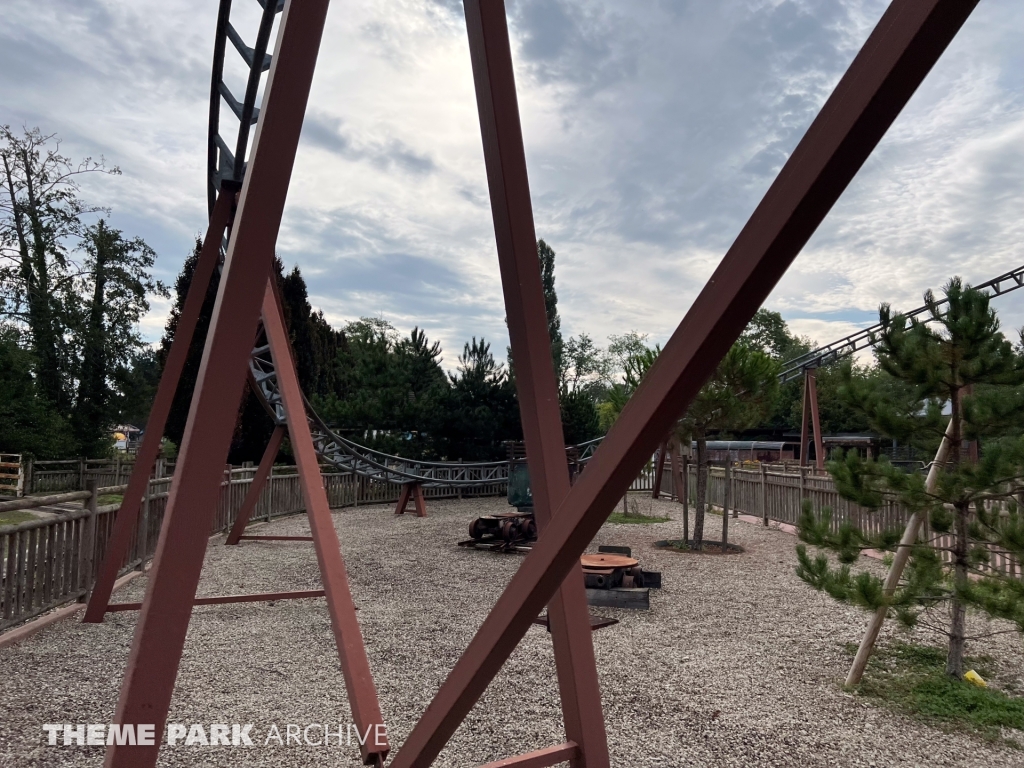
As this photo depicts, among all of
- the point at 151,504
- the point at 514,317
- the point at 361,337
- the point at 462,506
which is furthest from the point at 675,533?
the point at 361,337

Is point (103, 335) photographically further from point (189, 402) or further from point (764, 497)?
point (764, 497)

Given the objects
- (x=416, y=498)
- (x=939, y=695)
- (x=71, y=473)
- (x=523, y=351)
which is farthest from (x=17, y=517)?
(x=939, y=695)

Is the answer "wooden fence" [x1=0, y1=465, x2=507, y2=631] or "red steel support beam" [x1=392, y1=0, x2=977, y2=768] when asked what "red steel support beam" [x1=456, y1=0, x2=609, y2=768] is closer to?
"red steel support beam" [x1=392, y1=0, x2=977, y2=768]

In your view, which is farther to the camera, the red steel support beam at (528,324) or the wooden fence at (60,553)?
the wooden fence at (60,553)

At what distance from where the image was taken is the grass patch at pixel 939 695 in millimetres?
4230

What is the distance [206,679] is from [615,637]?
131 inches

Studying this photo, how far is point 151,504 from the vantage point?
336 inches

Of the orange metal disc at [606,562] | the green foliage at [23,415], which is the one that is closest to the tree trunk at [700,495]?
the orange metal disc at [606,562]

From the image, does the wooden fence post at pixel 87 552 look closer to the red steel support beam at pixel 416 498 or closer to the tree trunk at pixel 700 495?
the tree trunk at pixel 700 495

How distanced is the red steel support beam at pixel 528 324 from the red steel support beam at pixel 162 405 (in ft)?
11.3

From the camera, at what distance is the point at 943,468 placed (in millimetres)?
4820

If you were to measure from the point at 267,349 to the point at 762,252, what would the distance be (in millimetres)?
11802

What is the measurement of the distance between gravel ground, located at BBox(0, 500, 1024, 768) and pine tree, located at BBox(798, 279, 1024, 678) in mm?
800

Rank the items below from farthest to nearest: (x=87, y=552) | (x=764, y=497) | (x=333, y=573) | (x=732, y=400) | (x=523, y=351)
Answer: (x=764, y=497) → (x=732, y=400) → (x=87, y=552) → (x=333, y=573) → (x=523, y=351)
